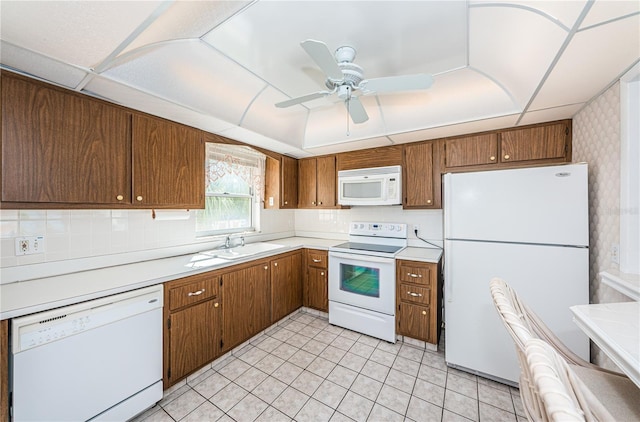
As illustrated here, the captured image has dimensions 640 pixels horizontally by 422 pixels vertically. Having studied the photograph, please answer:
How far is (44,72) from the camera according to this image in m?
1.39

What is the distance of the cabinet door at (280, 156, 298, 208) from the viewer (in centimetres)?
346

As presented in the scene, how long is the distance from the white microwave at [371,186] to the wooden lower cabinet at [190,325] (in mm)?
1825

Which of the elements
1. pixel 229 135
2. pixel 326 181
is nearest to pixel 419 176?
pixel 326 181

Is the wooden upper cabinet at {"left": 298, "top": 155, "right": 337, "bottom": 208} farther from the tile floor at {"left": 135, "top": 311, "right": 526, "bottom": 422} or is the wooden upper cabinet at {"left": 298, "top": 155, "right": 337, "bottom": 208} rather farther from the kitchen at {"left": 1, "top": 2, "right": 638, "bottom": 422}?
the tile floor at {"left": 135, "top": 311, "right": 526, "bottom": 422}

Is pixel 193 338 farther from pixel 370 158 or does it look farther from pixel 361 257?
pixel 370 158

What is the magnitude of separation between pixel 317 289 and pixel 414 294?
1.22 m

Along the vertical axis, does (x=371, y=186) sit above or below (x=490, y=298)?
above

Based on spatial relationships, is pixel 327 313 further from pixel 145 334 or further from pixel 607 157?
pixel 607 157

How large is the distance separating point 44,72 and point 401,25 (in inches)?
83.2

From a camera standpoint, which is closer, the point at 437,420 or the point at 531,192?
the point at 437,420

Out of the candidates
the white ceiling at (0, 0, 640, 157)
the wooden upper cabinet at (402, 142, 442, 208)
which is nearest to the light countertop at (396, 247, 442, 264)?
the wooden upper cabinet at (402, 142, 442, 208)

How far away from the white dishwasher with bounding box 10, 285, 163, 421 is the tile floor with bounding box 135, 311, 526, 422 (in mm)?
314

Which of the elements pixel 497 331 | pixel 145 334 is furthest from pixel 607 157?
pixel 145 334

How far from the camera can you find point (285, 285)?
299 cm
